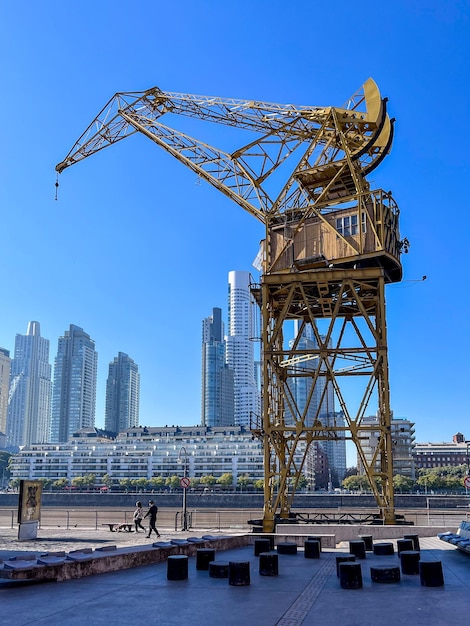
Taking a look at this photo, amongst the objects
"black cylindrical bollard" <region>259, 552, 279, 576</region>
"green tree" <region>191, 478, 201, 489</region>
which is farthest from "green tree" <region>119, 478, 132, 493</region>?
"black cylindrical bollard" <region>259, 552, 279, 576</region>

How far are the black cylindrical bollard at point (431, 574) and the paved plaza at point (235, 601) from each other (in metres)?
0.14

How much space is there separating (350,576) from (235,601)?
2.95m

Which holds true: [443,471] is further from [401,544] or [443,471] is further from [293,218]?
[401,544]

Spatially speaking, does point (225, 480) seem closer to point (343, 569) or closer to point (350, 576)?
point (343, 569)

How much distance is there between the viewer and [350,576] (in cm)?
1365

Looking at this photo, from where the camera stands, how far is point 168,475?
181 m

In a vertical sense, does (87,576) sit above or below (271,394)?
below

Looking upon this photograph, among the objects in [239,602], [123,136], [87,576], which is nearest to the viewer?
[239,602]

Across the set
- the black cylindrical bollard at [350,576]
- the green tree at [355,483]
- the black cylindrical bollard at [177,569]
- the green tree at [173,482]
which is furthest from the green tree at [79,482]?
the black cylindrical bollard at [350,576]

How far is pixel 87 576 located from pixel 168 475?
17156 centimetres

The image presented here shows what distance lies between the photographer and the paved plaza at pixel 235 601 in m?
10.6

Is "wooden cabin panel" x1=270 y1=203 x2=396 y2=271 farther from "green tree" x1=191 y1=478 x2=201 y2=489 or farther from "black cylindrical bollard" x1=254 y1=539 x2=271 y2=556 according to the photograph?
"green tree" x1=191 y1=478 x2=201 y2=489

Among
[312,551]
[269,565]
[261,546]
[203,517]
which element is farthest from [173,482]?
[269,565]

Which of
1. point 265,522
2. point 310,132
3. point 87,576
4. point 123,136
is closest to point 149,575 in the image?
point 87,576
